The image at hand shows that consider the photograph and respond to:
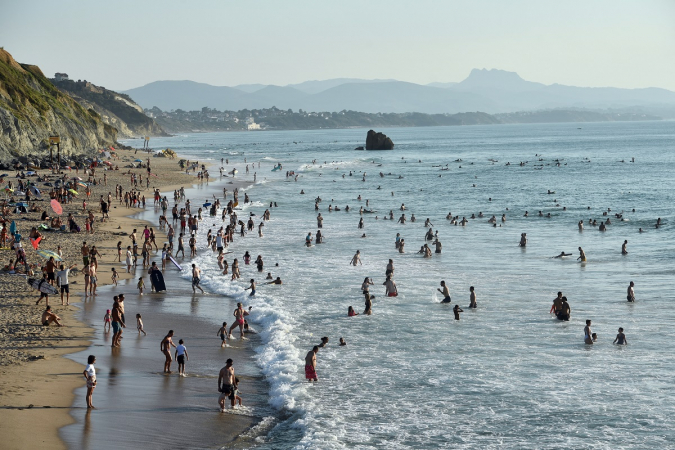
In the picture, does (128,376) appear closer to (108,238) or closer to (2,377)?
(2,377)

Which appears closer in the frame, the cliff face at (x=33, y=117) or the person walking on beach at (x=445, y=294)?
the person walking on beach at (x=445, y=294)

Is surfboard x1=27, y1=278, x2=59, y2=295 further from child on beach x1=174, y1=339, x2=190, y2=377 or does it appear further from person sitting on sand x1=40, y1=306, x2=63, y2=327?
child on beach x1=174, y1=339, x2=190, y2=377

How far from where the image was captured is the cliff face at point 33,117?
70.2 m

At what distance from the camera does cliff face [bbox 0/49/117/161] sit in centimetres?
7019

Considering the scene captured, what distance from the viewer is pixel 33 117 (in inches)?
3007

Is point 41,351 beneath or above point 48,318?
beneath

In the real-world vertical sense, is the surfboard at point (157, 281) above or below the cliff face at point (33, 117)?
below

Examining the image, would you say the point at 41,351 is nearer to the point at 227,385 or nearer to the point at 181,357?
the point at 181,357

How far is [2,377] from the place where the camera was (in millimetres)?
14312

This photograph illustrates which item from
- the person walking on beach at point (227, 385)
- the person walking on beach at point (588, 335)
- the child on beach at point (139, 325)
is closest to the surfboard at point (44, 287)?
the child on beach at point (139, 325)

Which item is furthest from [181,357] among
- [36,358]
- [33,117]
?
[33,117]

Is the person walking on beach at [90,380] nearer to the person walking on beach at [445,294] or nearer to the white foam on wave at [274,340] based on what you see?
the white foam on wave at [274,340]

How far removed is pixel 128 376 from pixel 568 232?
108 ft

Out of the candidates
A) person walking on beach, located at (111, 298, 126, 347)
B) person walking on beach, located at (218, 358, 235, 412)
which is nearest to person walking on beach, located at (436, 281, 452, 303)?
person walking on beach, located at (111, 298, 126, 347)
